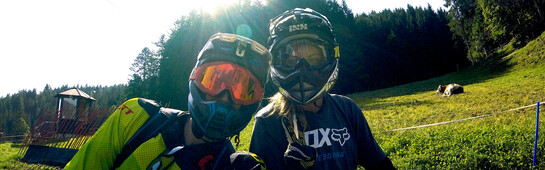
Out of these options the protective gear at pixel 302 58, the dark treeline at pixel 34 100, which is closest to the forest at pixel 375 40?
the dark treeline at pixel 34 100

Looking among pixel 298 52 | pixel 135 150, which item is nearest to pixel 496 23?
pixel 298 52

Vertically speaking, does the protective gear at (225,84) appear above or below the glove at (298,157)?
above

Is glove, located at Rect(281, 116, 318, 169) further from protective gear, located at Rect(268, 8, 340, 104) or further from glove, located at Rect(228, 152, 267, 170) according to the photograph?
protective gear, located at Rect(268, 8, 340, 104)

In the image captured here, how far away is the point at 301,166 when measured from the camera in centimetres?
193

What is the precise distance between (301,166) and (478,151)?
6823 millimetres

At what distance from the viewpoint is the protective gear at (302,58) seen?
240 cm

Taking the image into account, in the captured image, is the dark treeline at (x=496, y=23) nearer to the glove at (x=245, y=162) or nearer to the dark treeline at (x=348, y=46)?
the dark treeline at (x=348, y=46)

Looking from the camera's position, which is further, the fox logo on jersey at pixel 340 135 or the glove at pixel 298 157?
the fox logo on jersey at pixel 340 135

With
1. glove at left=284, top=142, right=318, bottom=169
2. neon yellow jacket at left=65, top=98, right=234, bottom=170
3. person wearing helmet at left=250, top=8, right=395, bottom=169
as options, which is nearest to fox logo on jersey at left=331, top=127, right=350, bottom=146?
→ person wearing helmet at left=250, top=8, right=395, bottom=169

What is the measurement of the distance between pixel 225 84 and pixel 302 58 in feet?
2.42

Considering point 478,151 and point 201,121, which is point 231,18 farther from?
point 201,121

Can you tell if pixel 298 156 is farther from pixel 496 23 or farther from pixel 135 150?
pixel 496 23

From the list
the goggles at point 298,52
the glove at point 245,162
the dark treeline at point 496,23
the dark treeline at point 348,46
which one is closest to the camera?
the glove at point 245,162

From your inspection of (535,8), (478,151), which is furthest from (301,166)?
(535,8)
